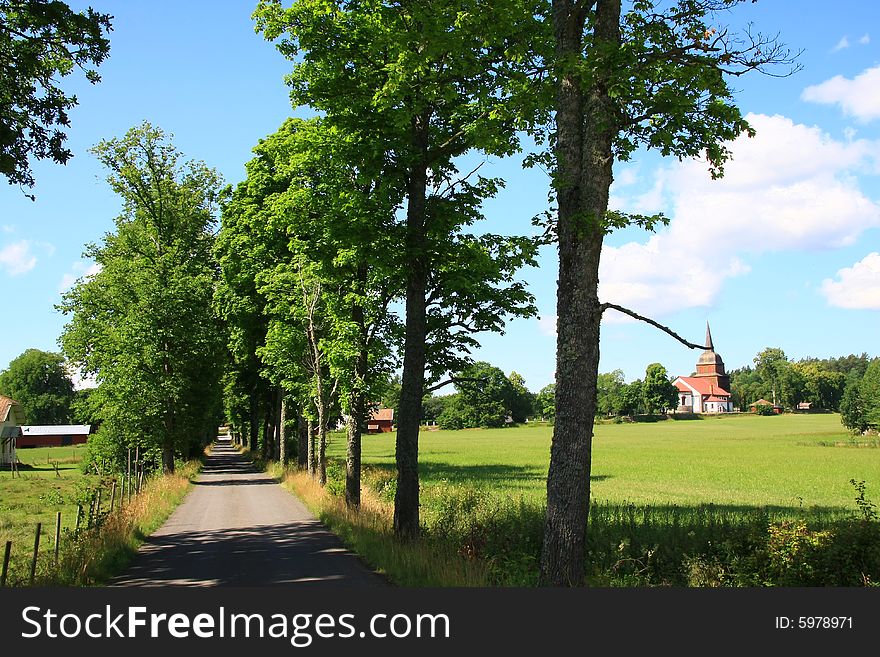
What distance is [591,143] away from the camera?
30.3ft

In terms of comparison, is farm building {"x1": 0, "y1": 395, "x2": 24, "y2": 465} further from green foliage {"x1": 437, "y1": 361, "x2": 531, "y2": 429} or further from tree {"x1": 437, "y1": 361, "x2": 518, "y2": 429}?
tree {"x1": 437, "y1": 361, "x2": 518, "y2": 429}

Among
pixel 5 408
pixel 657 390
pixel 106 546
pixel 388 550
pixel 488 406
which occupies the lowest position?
pixel 106 546

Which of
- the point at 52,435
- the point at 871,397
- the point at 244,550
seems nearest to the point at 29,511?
the point at 244,550

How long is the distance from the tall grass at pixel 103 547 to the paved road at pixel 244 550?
317mm

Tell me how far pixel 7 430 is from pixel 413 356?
71.0 m

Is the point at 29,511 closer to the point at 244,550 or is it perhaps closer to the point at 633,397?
the point at 244,550

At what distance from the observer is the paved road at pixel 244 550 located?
12.5 m

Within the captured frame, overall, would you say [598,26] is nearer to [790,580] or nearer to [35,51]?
[790,580]

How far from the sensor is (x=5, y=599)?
9.16m

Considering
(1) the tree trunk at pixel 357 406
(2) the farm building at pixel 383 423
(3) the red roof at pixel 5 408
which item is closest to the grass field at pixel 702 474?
(1) the tree trunk at pixel 357 406

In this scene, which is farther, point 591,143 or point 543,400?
point 543,400

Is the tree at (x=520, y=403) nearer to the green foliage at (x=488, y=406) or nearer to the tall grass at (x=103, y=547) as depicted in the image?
the green foliage at (x=488, y=406)

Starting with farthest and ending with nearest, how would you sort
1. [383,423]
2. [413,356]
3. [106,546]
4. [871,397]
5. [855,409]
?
[383,423] < [855,409] < [871,397] < [413,356] < [106,546]

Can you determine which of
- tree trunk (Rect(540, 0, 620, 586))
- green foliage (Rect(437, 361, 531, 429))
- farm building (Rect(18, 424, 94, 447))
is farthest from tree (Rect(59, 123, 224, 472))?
green foliage (Rect(437, 361, 531, 429))
